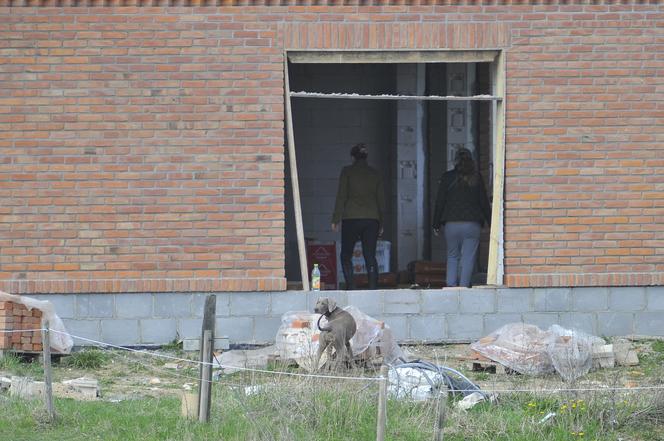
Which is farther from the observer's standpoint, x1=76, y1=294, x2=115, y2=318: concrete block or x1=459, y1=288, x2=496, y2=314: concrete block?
x1=459, y1=288, x2=496, y2=314: concrete block

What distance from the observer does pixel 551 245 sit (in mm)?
12391

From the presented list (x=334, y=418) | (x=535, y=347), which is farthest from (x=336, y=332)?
(x=535, y=347)

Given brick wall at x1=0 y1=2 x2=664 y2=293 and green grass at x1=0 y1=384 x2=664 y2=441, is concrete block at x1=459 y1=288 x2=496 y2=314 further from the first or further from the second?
green grass at x1=0 y1=384 x2=664 y2=441

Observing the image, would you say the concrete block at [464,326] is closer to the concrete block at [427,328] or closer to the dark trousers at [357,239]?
the concrete block at [427,328]

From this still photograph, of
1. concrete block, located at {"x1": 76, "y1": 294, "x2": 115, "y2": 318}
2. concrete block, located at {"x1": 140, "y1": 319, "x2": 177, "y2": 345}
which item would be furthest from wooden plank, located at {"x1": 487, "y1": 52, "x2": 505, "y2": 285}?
concrete block, located at {"x1": 76, "y1": 294, "x2": 115, "y2": 318}

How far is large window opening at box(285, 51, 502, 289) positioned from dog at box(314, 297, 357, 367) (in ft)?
14.6

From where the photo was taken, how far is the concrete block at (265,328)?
479 inches

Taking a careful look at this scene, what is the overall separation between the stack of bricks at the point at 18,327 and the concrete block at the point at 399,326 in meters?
3.48

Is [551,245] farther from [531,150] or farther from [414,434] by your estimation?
[414,434]

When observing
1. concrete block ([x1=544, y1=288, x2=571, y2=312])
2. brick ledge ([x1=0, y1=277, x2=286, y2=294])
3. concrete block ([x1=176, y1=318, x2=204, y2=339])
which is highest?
brick ledge ([x1=0, y1=277, x2=286, y2=294])

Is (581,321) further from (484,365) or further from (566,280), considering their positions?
(484,365)

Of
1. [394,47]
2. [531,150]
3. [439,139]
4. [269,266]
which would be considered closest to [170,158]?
[269,266]

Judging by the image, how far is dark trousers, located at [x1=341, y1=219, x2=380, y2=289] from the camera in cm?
1385

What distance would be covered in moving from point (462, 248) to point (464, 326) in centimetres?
136
